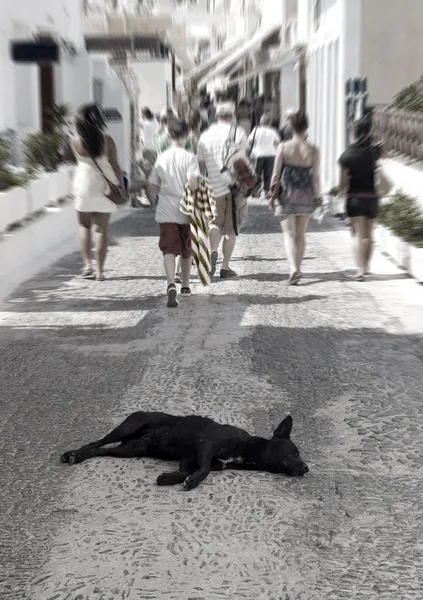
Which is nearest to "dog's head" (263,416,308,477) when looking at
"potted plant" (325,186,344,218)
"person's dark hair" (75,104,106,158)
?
"person's dark hair" (75,104,106,158)

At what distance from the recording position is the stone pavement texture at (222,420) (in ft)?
13.6

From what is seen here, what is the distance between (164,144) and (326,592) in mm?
14279

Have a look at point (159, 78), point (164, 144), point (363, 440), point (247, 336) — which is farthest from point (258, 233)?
point (159, 78)

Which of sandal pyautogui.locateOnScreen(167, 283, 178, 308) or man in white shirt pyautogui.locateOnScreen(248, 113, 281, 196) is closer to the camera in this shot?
sandal pyautogui.locateOnScreen(167, 283, 178, 308)

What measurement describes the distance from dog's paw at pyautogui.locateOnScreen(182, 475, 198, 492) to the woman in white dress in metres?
6.53

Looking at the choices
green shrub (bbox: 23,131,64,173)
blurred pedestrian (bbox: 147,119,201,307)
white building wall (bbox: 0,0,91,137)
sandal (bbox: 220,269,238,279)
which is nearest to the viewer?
blurred pedestrian (bbox: 147,119,201,307)

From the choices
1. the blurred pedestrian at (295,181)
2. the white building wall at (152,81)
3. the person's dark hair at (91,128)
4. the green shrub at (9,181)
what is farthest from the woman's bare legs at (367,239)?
the white building wall at (152,81)

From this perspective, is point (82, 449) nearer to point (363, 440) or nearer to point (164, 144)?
point (363, 440)

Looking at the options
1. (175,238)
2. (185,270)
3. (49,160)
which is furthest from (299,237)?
(49,160)

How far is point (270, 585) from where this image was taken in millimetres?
4020

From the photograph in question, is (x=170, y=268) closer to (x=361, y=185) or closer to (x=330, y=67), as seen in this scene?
(x=361, y=185)

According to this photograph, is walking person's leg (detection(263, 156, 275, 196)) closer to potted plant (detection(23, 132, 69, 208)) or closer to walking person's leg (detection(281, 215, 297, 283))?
potted plant (detection(23, 132, 69, 208))

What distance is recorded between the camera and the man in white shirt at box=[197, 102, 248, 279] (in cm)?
1129

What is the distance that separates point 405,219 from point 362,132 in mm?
1679
